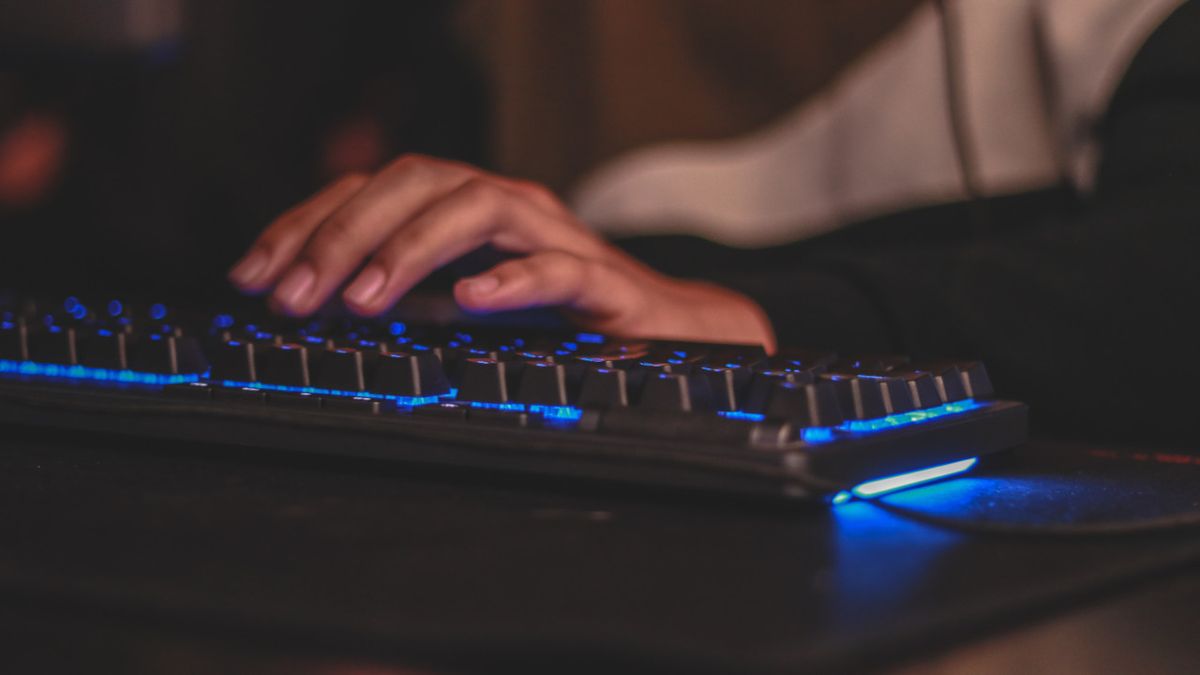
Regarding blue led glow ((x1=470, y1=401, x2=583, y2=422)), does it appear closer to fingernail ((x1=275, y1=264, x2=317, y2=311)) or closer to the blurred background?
fingernail ((x1=275, y1=264, x2=317, y2=311))

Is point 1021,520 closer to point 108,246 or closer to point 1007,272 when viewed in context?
point 1007,272

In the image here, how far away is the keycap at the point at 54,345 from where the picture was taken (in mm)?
531

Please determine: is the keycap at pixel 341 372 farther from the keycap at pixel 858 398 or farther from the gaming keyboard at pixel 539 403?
the keycap at pixel 858 398

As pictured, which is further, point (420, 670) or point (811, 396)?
point (811, 396)

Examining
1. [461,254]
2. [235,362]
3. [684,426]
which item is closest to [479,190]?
[461,254]

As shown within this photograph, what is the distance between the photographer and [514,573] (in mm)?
300

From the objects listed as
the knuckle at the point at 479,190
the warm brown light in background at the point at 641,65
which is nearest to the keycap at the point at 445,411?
the knuckle at the point at 479,190

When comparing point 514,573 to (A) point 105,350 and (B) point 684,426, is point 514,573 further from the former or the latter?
(A) point 105,350

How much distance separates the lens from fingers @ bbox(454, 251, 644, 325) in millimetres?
585

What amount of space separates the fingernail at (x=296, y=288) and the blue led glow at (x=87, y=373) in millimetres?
109

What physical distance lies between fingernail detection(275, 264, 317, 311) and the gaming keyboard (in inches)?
2.5

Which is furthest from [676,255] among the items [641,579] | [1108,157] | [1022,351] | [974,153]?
[641,579]

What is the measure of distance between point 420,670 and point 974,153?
0.95 m

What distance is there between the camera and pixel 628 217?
1.32 m
